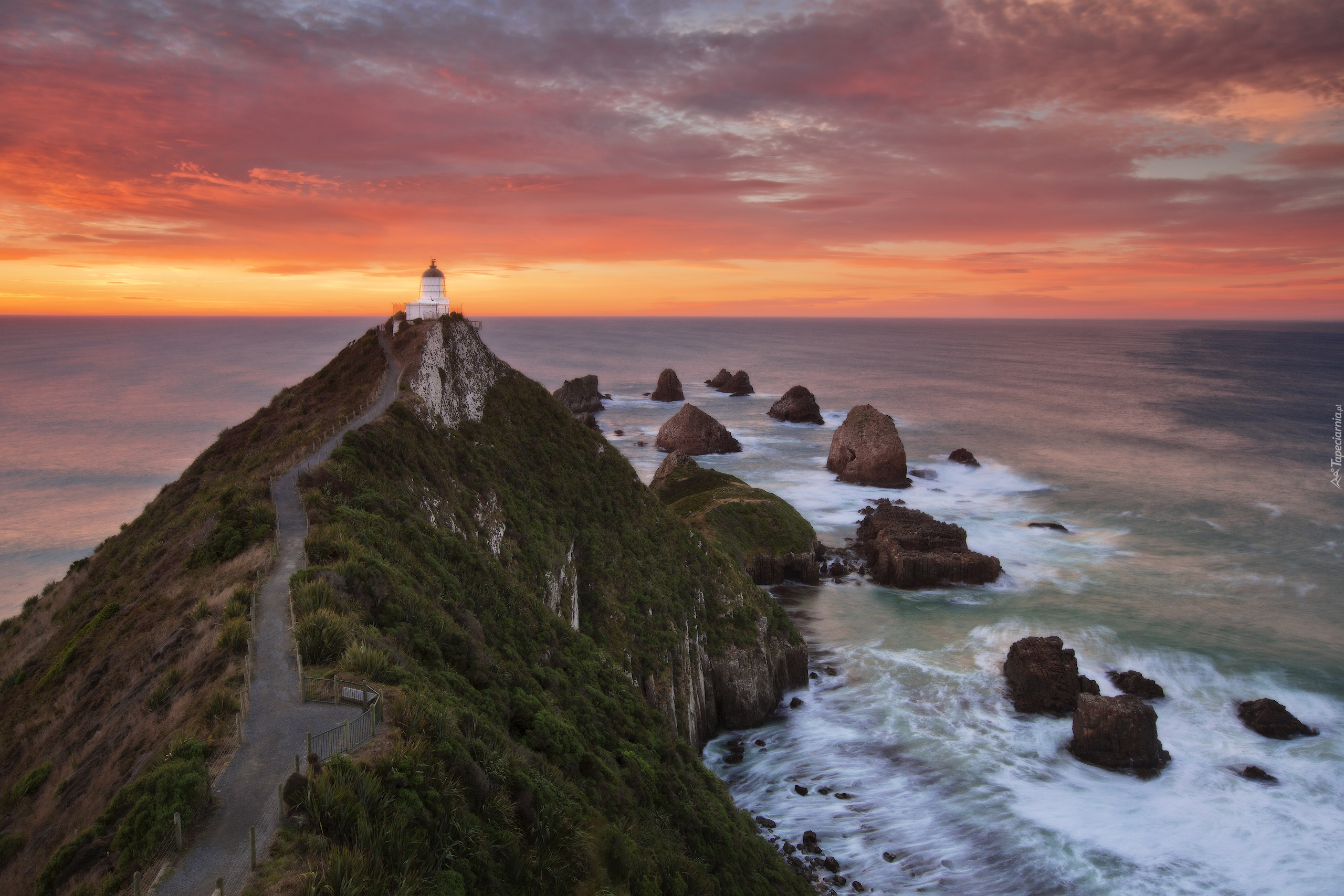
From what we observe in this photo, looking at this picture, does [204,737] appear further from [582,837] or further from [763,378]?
[763,378]

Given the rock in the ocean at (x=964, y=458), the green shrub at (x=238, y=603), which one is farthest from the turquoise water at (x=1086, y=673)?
the green shrub at (x=238, y=603)

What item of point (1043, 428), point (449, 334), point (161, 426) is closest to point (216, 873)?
point (449, 334)

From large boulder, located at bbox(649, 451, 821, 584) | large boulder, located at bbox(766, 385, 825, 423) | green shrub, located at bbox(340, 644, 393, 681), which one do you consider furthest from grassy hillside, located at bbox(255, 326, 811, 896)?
large boulder, located at bbox(766, 385, 825, 423)

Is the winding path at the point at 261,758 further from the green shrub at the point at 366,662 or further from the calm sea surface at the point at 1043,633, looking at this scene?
the calm sea surface at the point at 1043,633

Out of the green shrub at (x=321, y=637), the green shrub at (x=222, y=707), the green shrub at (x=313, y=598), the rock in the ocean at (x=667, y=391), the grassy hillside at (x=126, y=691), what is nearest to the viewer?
the grassy hillside at (x=126, y=691)

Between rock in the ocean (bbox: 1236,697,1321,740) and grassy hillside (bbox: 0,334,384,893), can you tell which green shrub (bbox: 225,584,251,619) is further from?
rock in the ocean (bbox: 1236,697,1321,740)

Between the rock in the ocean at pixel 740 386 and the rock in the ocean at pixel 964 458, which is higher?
the rock in the ocean at pixel 740 386
